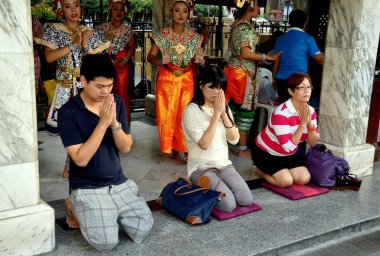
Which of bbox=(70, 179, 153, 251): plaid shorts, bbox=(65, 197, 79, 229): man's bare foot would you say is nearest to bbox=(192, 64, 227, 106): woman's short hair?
bbox=(70, 179, 153, 251): plaid shorts

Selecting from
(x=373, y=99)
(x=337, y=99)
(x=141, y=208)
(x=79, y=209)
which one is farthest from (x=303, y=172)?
(x=79, y=209)

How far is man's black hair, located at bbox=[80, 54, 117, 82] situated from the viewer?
3098 mm

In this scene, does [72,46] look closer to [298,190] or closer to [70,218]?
[70,218]

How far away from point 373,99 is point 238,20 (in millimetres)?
1748

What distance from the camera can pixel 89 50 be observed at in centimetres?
449

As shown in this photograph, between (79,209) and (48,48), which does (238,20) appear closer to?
(48,48)

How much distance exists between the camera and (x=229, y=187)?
399cm

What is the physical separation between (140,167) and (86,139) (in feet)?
6.30

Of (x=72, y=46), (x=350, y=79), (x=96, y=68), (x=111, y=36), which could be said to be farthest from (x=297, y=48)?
(x=96, y=68)

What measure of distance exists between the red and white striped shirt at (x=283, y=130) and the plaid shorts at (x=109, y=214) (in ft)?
5.09

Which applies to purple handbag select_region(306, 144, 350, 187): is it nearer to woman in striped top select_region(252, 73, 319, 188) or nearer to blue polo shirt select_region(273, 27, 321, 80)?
woman in striped top select_region(252, 73, 319, 188)

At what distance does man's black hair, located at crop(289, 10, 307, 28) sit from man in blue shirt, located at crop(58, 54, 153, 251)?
2.93 meters

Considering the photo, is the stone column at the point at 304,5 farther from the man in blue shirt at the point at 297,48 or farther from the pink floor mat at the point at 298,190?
the pink floor mat at the point at 298,190

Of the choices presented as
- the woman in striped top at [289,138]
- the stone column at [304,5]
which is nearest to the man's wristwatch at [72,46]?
the woman in striped top at [289,138]
